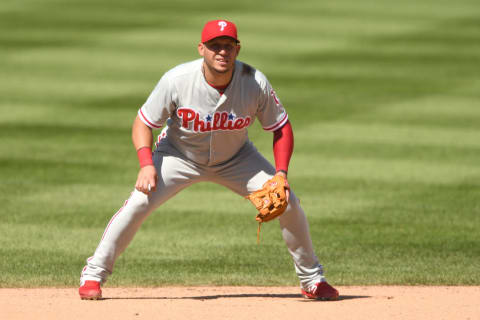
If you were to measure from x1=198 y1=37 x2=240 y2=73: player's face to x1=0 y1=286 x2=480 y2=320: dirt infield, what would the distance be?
4.84 ft

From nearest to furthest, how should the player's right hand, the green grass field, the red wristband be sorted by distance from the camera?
the player's right hand → the red wristband → the green grass field

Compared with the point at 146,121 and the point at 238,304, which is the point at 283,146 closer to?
the point at 146,121

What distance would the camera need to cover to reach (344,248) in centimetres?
781

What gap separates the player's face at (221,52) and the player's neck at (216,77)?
6 cm

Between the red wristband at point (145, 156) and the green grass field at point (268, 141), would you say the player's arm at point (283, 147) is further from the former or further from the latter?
the green grass field at point (268, 141)

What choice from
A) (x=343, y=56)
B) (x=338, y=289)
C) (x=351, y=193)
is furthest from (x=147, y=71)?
(x=338, y=289)

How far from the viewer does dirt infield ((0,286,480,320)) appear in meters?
5.50

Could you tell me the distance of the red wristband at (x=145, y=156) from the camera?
5721 mm

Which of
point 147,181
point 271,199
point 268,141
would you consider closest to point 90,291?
point 147,181

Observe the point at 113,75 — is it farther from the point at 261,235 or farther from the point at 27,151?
the point at 261,235

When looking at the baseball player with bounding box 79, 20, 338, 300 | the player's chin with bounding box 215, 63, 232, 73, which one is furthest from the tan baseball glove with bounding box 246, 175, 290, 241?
the player's chin with bounding box 215, 63, 232, 73

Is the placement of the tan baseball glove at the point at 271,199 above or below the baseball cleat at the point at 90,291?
above

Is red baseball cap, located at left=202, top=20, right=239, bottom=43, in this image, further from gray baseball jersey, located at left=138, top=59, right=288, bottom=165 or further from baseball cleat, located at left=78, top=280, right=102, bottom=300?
baseball cleat, located at left=78, top=280, right=102, bottom=300

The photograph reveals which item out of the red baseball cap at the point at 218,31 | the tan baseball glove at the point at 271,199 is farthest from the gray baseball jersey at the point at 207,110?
Answer: the tan baseball glove at the point at 271,199
